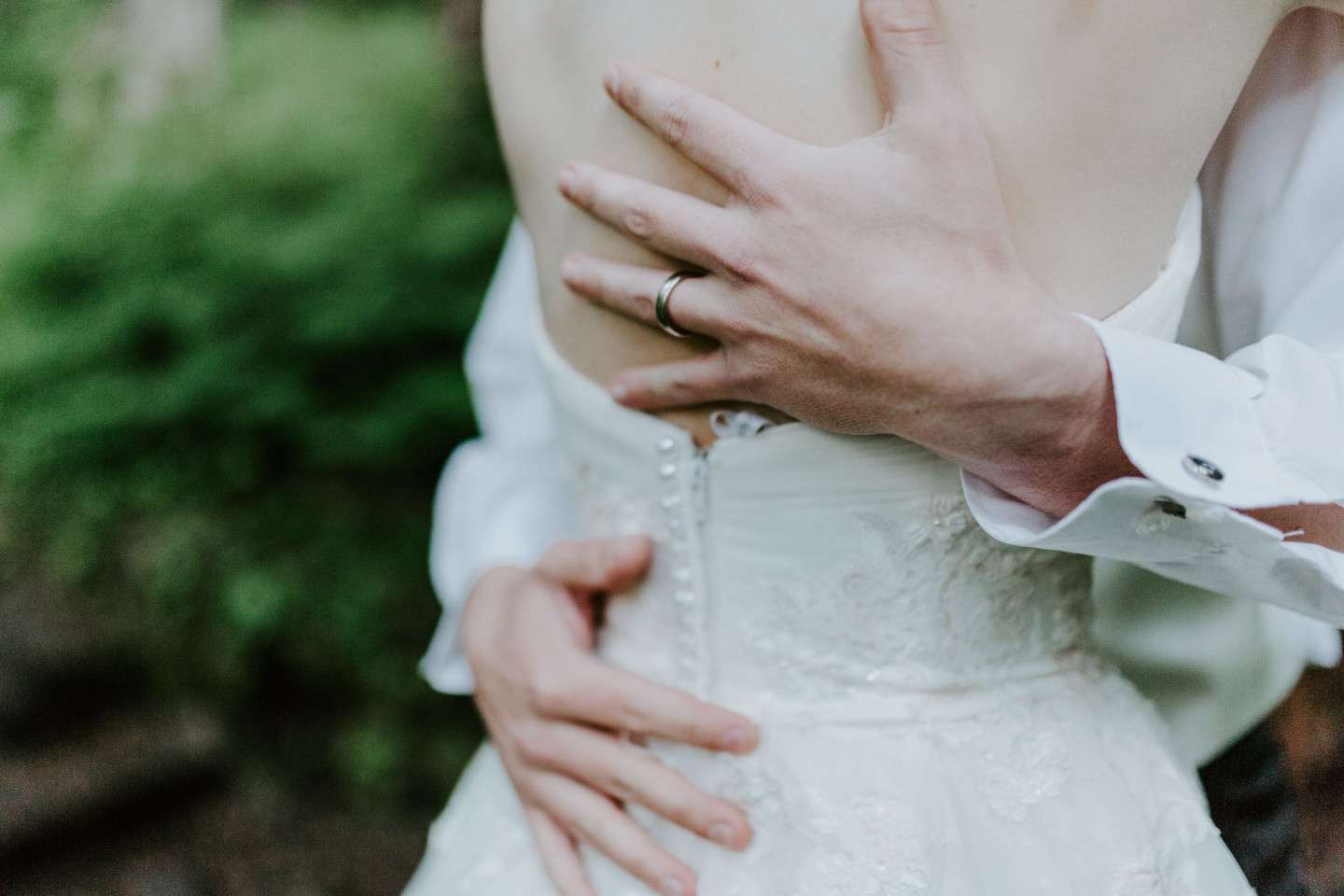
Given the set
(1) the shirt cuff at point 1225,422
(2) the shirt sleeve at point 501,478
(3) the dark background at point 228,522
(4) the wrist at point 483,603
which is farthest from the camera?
(3) the dark background at point 228,522

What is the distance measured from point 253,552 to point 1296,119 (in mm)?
2558

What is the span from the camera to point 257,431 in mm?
2584

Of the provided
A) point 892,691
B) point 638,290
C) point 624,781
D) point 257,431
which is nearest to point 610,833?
point 624,781

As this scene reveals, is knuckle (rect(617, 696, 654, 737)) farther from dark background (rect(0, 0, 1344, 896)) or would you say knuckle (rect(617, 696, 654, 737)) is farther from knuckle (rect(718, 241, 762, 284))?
dark background (rect(0, 0, 1344, 896))

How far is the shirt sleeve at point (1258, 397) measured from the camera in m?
0.61

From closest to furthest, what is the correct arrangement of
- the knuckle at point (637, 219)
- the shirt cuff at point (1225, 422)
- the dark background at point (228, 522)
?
1. the shirt cuff at point (1225, 422)
2. the knuckle at point (637, 219)
3. the dark background at point (228, 522)

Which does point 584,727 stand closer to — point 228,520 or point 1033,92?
point 1033,92

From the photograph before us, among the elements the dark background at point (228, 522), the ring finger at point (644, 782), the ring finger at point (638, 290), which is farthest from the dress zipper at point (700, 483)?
the dark background at point (228, 522)

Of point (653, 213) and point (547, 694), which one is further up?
point (653, 213)

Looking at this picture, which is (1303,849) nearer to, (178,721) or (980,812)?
(980,812)

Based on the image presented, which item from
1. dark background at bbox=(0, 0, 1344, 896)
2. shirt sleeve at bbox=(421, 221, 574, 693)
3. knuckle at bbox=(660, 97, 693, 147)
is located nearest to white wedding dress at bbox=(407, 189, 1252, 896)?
knuckle at bbox=(660, 97, 693, 147)

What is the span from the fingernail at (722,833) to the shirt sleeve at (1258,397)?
1.00 ft

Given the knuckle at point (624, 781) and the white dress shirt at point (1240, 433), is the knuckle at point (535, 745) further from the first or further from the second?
the white dress shirt at point (1240, 433)

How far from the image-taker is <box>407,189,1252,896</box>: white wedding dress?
700 millimetres
